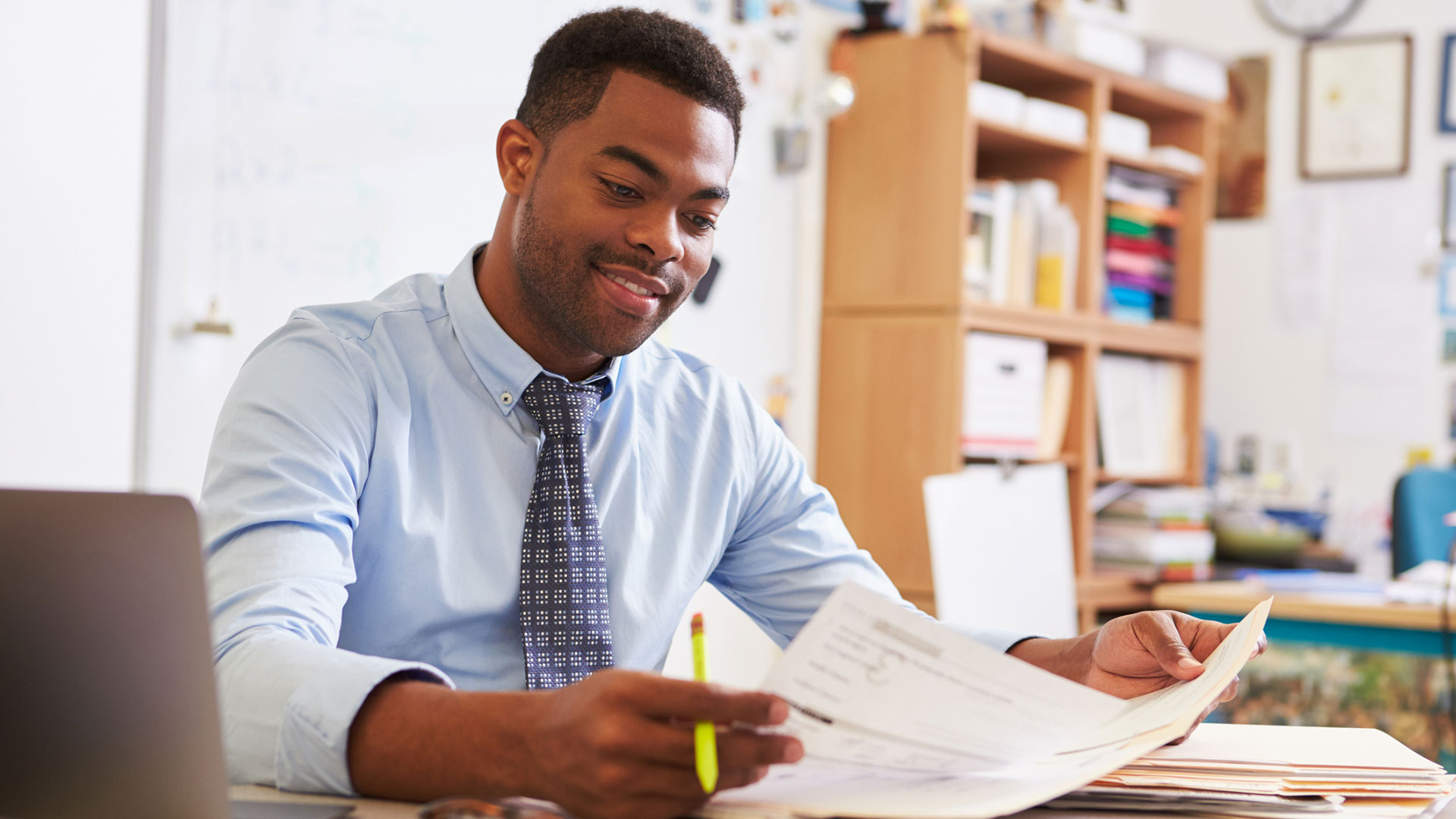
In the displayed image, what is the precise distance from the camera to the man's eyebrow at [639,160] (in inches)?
47.8

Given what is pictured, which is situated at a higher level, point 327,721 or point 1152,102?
point 1152,102

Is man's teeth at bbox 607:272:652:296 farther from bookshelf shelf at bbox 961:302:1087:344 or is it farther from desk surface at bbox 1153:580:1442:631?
bookshelf shelf at bbox 961:302:1087:344

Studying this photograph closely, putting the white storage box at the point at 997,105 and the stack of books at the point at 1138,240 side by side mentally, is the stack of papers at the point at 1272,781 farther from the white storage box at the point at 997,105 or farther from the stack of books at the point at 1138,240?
the stack of books at the point at 1138,240

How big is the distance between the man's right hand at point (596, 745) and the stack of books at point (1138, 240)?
2963 mm

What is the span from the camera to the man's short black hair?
126cm

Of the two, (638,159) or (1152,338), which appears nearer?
(638,159)

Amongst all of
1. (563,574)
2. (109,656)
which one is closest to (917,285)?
(563,574)

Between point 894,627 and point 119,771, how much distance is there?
0.38 meters

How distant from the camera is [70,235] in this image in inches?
69.4

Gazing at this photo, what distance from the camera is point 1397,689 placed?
2574 mm

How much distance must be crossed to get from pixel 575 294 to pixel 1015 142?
7.31ft

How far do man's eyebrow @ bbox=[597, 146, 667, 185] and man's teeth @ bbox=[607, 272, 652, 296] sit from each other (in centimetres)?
10

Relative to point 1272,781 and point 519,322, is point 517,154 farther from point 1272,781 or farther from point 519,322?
point 1272,781

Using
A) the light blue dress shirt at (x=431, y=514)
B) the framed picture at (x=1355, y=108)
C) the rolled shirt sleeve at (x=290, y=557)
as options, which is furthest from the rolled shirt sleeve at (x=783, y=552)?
the framed picture at (x=1355, y=108)
